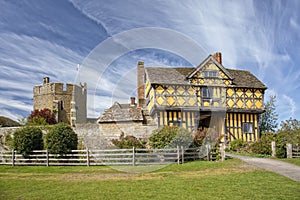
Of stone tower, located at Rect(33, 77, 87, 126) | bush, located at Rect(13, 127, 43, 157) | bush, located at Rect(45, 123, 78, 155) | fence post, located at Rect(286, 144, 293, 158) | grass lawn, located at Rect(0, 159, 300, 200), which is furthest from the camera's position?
stone tower, located at Rect(33, 77, 87, 126)

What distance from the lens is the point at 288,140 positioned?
19.1 m

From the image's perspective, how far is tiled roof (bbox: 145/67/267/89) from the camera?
78.0 ft

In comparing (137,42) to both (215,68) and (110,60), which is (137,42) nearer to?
(110,60)

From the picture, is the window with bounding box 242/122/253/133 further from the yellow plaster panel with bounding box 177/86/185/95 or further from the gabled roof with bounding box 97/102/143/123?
the gabled roof with bounding box 97/102/143/123

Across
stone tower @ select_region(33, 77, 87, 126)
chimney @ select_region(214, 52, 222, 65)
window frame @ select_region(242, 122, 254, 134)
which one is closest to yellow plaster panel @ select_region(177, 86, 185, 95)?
chimney @ select_region(214, 52, 222, 65)

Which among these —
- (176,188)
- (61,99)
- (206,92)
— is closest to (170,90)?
(206,92)

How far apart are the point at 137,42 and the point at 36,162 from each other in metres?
9.82

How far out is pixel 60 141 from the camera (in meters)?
17.1

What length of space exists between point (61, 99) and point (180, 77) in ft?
65.8

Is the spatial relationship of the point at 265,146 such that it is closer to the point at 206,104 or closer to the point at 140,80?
the point at 206,104

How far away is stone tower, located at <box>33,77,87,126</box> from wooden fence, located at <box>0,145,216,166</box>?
61.8ft

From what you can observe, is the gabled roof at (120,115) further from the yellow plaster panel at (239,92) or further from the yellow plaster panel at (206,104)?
the yellow plaster panel at (239,92)

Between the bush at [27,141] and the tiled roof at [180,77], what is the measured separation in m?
9.90

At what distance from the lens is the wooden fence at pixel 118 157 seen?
50.8 feet
